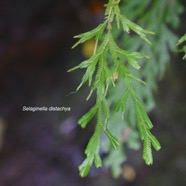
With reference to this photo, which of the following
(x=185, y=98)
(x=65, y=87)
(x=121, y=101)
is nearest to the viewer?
(x=121, y=101)

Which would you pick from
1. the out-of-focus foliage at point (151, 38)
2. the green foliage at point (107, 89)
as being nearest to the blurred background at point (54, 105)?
the out-of-focus foliage at point (151, 38)

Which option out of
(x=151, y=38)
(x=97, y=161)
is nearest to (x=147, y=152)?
(x=97, y=161)

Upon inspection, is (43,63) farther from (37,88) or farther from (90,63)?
(90,63)

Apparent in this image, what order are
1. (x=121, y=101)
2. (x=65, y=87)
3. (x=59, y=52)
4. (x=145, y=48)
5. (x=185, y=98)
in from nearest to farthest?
→ (x=121, y=101) < (x=145, y=48) < (x=185, y=98) < (x=65, y=87) < (x=59, y=52)

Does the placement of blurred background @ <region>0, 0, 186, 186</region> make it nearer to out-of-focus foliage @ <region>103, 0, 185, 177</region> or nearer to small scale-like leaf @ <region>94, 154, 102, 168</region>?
out-of-focus foliage @ <region>103, 0, 185, 177</region>

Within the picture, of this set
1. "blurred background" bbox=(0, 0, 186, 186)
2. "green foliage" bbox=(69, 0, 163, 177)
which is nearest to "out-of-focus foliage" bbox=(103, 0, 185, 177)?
"green foliage" bbox=(69, 0, 163, 177)

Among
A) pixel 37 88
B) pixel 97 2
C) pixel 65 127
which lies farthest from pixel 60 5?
pixel 65 127

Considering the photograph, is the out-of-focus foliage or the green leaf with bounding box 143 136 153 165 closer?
the green leaf with bounding box 143 136 153 165

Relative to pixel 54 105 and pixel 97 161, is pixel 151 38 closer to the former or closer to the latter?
pixel 97 161
